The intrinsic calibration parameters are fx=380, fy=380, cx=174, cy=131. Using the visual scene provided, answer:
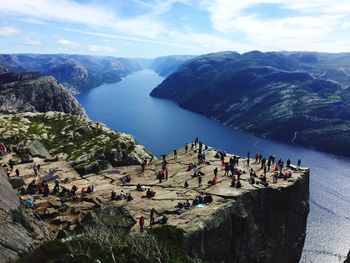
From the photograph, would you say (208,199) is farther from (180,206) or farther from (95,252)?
(95,252)

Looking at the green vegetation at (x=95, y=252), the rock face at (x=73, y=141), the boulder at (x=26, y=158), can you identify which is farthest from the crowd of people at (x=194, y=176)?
the rock face at (x=73, y=141)

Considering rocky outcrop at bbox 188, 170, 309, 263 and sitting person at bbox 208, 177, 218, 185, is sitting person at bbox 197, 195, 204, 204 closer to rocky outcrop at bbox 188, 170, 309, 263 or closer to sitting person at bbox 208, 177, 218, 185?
rocky outcrop at bbox 188, 170, 309, 263

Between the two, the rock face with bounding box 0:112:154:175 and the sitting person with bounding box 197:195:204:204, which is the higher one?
the sitting person with bounding box 197:195:204:204

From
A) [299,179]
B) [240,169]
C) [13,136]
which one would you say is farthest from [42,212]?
[13,136]

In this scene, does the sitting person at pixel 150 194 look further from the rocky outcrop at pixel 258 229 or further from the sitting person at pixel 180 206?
the rocky outcrop at pixel 258 229

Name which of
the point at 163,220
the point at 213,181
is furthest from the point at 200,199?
the point at 163,220

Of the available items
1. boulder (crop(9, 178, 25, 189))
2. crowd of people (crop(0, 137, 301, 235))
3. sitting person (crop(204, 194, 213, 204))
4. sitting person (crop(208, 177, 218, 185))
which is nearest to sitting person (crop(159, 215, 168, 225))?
crowd of people (crop(0, 137, 301, 235))
